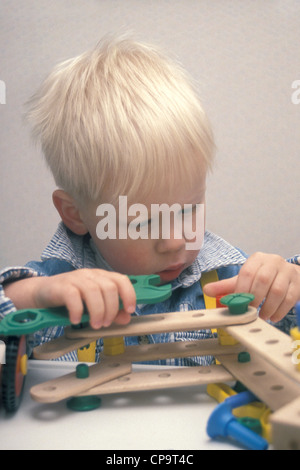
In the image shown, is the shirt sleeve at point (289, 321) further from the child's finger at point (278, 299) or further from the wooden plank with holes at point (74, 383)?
the wooden plank with holes at point (74, 383)

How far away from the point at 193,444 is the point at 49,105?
431mm

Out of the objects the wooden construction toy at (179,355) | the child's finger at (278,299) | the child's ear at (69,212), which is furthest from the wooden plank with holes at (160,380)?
the child's ear at (69,212)

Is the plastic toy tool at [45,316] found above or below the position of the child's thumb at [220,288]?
above

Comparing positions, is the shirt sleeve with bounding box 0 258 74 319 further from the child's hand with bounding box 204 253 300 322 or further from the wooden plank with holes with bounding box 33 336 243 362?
the child's hand with bounding box 204 253 300 322

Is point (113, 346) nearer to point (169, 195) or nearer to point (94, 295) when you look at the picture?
point (94, 295)

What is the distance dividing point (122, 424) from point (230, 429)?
0.24ft

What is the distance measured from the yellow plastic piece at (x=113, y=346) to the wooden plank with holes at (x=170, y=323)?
16 mm

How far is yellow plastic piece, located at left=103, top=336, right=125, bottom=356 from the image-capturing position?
0.41 m

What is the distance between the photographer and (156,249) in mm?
553

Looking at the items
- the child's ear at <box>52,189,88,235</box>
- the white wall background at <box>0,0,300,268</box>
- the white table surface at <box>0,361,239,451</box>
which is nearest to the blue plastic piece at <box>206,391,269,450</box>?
the white table surface at <box>0,361,239,451</box>

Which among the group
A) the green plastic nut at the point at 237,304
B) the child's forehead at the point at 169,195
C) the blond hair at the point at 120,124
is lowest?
the green plastic nut at the point at 237,304

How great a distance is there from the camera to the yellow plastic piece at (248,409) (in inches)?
12.0

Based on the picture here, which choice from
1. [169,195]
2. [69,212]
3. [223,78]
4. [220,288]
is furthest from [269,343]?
[223,78]
